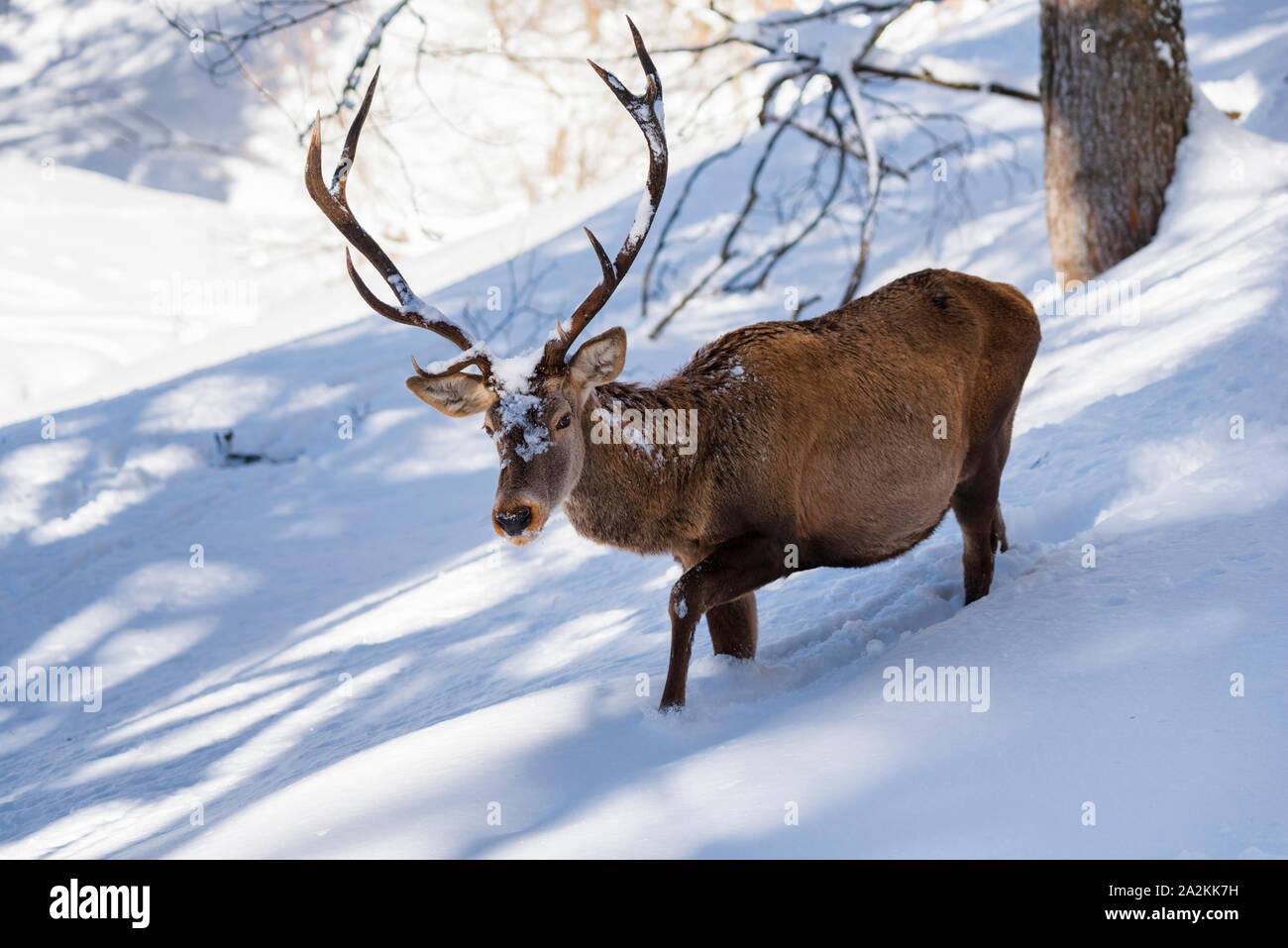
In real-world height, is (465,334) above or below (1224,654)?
above

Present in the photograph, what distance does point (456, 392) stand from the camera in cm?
424

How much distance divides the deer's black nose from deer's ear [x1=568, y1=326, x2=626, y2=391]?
65 cm

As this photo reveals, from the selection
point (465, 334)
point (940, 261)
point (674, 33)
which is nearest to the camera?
point (465, 334)

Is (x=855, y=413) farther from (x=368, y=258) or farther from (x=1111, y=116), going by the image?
(x=1111, y=116)

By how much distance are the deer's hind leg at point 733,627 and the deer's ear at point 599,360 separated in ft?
3.35

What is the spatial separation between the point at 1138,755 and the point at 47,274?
778 inches

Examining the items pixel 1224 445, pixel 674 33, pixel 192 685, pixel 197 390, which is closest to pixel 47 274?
pixel 197 390

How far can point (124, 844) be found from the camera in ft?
14.8

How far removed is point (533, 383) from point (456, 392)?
0.99 feet
